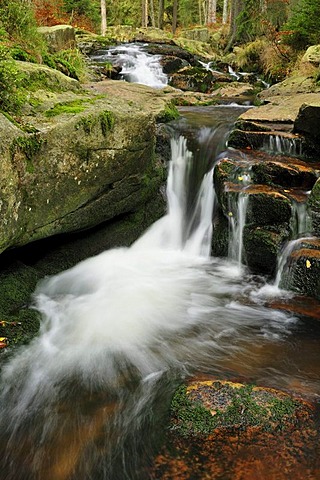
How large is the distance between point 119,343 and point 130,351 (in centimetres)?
22

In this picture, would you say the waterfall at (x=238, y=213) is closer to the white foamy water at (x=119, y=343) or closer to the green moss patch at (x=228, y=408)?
the white foamy water at (x=119, y=343)

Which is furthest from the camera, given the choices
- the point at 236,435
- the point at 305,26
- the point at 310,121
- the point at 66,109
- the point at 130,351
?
the point at 305,26

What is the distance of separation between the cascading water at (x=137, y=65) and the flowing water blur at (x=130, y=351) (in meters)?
10.7

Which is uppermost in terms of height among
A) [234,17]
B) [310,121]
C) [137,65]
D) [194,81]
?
[234,17]

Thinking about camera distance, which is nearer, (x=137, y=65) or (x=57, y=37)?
(x=57, y=37)

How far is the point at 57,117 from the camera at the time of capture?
4891 mm

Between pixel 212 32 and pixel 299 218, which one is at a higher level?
pixel 212 32

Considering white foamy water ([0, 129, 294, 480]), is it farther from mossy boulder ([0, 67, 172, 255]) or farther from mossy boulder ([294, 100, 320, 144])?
mossy boulder ([294, 100, 320, 144])

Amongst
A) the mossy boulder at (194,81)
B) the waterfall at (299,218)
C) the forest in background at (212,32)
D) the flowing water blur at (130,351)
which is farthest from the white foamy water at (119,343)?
the mossy boulder at (194,81)

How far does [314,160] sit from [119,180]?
397 cm

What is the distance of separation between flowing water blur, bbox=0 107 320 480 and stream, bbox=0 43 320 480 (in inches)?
0.5

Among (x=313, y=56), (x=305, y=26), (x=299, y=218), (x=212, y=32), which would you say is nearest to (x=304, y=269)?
(x=299, y=218)

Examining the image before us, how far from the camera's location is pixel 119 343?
14.5 feet

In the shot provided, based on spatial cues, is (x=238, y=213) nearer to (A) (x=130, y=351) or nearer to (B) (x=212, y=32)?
(A) (x=130, y=351)
